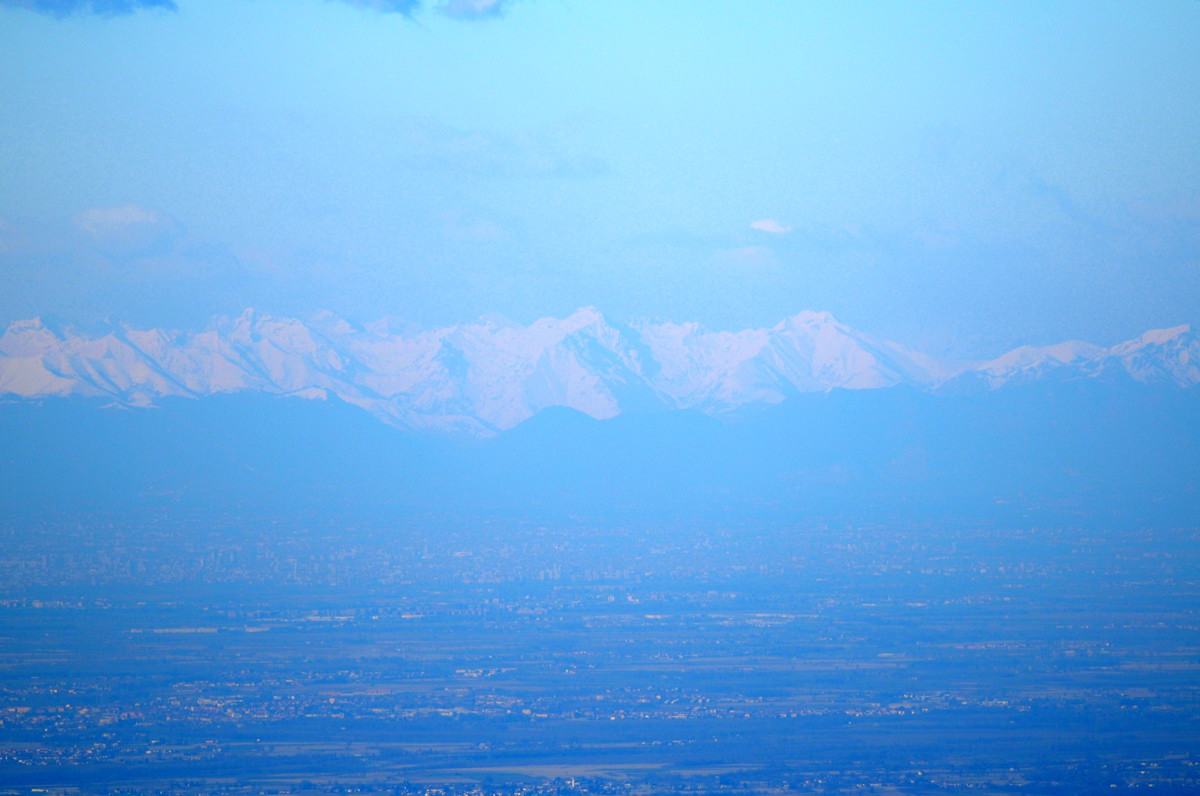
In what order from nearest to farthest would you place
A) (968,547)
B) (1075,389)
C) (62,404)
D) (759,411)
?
(968,547), (62,404), (1075,389), (759,411)

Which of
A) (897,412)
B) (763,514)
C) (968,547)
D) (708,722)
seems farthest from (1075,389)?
(708,722)

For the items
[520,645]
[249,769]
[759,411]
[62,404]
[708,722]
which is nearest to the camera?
[249,769]

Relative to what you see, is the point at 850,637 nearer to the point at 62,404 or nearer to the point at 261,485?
the point at 261,485

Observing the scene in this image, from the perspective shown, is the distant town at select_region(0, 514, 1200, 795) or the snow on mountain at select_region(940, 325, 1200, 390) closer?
the distant town at select_region(0, 514, 1200, 795)

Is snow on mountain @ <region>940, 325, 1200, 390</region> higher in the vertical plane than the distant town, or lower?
higher

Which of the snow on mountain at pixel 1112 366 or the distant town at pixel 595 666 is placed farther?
the snow on mountain at pixel 1112 366

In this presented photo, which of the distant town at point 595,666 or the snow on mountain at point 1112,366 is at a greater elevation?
the snow on mountain at point 1112,366

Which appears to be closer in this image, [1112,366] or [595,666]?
[595,666]

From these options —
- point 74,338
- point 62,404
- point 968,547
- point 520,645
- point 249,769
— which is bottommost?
point 249,769

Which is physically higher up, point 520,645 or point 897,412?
point 897,412

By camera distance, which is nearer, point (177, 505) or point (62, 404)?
point (177, 505)
